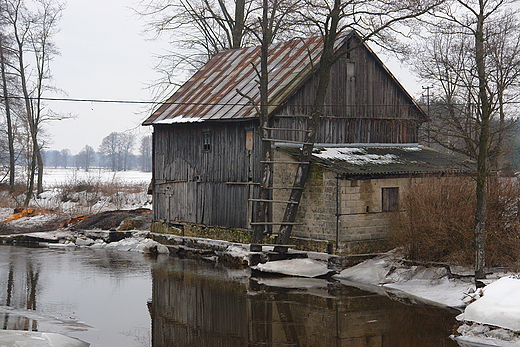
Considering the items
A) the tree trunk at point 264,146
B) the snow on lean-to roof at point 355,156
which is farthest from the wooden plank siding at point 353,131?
the tree trunk at point 264,146

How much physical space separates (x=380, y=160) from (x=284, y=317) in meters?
9.43

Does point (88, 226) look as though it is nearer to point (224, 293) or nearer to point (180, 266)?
point (180, 266)

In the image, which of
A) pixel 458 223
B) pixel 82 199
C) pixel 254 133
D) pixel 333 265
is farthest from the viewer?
pixel 82 199

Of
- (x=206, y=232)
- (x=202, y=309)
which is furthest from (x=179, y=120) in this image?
(x=202, y=309)

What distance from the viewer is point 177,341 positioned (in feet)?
42.8

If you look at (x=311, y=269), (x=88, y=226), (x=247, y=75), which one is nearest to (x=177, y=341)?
(x=311, y=269)

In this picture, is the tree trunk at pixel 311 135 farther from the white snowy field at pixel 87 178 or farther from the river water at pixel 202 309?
the white snowy field at pixel 87 178

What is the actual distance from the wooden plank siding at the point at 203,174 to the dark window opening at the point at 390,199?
458 cm

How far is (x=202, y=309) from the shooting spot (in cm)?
1599

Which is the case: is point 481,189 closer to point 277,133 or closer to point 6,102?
point 277,133

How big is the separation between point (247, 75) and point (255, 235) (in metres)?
7.47

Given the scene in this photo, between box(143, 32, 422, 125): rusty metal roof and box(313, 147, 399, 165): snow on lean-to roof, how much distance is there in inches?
96.2

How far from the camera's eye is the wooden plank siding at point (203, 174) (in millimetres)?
23766

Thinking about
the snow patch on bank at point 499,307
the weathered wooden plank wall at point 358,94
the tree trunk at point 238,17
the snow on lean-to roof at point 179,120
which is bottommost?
the snow patch on bank at point 499,307
